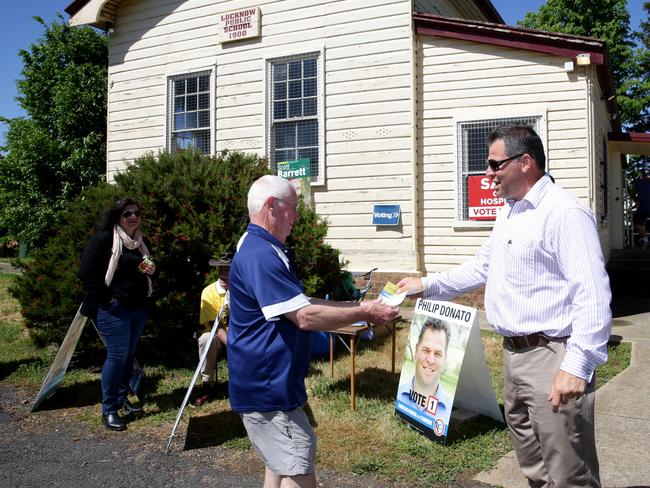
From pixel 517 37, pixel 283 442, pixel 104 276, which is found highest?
pixel 517 37

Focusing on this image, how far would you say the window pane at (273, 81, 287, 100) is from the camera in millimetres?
11703

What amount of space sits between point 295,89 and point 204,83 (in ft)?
7.80

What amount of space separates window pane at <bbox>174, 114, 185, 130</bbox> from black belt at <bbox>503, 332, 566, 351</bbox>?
37.2ft

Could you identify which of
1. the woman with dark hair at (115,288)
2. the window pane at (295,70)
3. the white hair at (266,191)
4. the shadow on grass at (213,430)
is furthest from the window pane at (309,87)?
the white hair at (266,191)

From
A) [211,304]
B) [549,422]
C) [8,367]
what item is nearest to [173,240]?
[211,304]

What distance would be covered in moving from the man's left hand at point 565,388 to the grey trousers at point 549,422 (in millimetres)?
156

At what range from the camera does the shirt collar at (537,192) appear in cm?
276

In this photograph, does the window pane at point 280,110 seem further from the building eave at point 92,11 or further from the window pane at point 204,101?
the building eave at point 92,11

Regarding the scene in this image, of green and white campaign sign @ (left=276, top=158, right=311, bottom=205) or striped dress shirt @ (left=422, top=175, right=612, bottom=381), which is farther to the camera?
green and white campaign sign @ (left=276, top=158, right=311, bottom=205)

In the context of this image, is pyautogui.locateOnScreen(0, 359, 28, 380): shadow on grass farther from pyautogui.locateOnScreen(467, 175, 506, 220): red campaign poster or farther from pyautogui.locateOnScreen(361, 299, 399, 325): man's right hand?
pyautogui.locateOnScreen(467, 175, 506, 220): red campaign poster

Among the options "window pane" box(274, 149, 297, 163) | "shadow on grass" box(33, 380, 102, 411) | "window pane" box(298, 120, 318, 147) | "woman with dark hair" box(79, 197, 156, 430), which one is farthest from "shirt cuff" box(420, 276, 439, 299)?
"window pane" box(274, 149, 297, 163)

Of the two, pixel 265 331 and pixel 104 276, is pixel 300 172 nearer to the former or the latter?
pixel 104 276

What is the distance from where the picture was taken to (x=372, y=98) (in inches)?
422

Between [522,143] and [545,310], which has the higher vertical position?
[522,143]
